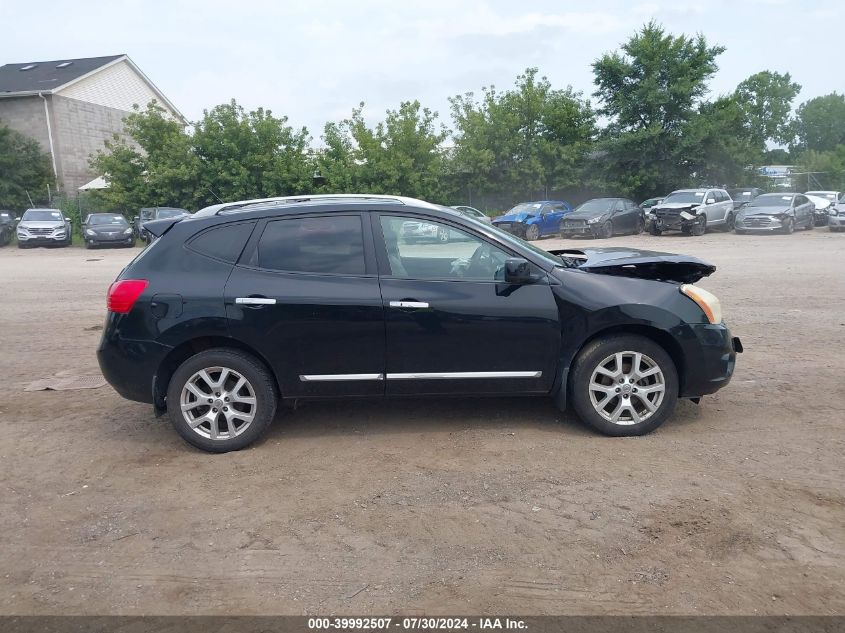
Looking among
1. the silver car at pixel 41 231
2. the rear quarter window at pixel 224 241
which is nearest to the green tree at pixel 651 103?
the silver car at pixel 41 231

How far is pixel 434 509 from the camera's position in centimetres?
420

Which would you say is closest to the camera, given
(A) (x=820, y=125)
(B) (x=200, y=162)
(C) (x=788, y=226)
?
(C) (x=788, y=226)

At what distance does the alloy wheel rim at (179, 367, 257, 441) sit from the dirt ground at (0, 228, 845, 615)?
19cm

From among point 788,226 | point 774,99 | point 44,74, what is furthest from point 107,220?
point 774,99

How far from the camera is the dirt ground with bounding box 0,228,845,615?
3369mm

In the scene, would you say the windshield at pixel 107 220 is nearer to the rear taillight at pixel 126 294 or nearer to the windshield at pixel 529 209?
the windshield at pixel 529 209

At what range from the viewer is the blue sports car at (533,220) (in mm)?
28297

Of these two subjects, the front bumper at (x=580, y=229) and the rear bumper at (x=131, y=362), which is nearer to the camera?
the rear bumper at (x=131, y=362)

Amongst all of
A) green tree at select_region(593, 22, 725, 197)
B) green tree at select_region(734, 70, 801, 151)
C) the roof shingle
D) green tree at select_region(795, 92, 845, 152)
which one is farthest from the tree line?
green tree at select_region(795, 92, 845, 152)

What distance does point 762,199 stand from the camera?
27.8 meters

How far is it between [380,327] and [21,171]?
125ft

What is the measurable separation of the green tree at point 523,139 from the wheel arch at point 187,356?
32.3 meters

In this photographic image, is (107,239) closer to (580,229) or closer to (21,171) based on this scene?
(21,171)

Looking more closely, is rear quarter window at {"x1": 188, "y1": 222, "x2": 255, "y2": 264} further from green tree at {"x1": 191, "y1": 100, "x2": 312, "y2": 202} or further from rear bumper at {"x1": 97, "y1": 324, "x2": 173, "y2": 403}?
green tree at {"x1": 191, "y1": 100, "x2": 312, "y2": 202}
